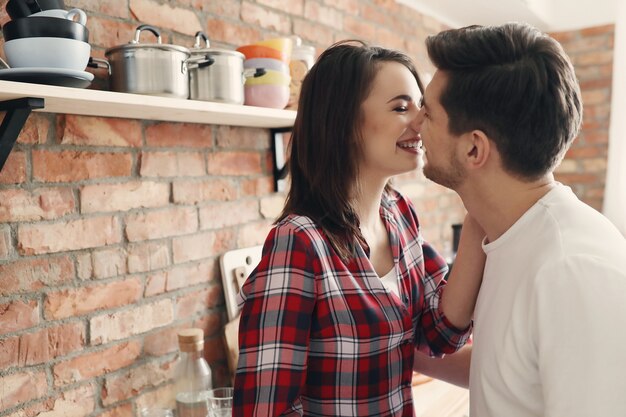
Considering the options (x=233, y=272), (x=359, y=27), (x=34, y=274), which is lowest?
(x=233, y=272)

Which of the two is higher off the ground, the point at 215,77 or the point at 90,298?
the point at 215,77

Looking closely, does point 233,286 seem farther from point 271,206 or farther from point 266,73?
point 266,73

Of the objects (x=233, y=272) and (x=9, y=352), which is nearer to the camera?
(x=9, y=352)

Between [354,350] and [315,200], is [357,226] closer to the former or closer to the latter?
[315,200]

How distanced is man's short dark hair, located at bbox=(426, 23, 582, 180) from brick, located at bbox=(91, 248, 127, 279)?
803 millimetres

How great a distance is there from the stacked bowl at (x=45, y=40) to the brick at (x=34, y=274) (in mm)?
394

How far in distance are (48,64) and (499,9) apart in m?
2.21

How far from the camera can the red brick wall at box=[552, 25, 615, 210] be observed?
3.12m

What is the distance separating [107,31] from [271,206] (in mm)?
703

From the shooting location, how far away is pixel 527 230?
973mm

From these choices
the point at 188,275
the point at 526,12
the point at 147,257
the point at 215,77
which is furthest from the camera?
the point at 526,12

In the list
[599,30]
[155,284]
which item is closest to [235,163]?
[155,284]

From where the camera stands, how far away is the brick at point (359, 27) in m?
2.15

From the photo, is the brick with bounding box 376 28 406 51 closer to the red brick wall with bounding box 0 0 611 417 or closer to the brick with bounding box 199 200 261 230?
the red brick wall with bounding box 0 0 611 417
